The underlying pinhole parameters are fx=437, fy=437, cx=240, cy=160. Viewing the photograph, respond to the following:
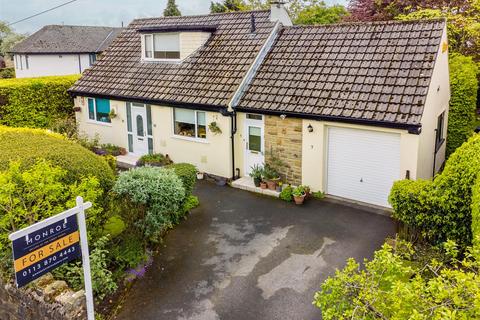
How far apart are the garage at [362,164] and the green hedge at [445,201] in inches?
117

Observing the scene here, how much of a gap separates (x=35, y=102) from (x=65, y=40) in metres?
31.7

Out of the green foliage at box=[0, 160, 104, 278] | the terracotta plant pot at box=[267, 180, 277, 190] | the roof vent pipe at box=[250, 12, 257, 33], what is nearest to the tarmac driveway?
the terracotta plant pot at box=[267, 180, 277, 190]

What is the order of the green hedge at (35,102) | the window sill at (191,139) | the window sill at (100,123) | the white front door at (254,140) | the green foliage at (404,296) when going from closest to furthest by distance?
the green foliage at (404,296), the white front door at (254,140), the window sill at (191,139), the window sill at (100,123), the green hedge at (35,102)

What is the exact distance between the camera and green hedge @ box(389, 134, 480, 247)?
9.16 metres

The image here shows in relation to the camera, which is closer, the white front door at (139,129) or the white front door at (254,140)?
the white front door at (254,140)

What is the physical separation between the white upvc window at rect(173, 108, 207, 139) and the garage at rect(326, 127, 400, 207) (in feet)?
16.9

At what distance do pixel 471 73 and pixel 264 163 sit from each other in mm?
9729

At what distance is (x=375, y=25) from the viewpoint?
1552 centimetres

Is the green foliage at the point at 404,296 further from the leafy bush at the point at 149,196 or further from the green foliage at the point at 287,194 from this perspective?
the green foliage at the point at 287,194

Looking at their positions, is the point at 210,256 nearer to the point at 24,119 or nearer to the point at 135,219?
the point at 135,219

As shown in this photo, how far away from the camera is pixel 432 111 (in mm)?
14281

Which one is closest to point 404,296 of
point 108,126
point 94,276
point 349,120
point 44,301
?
point 44,301

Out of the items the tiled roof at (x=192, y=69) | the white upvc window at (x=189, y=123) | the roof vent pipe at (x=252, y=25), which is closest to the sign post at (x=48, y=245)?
the tiled roof at (x=192, y=69)

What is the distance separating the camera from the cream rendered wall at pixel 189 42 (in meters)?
18.6
